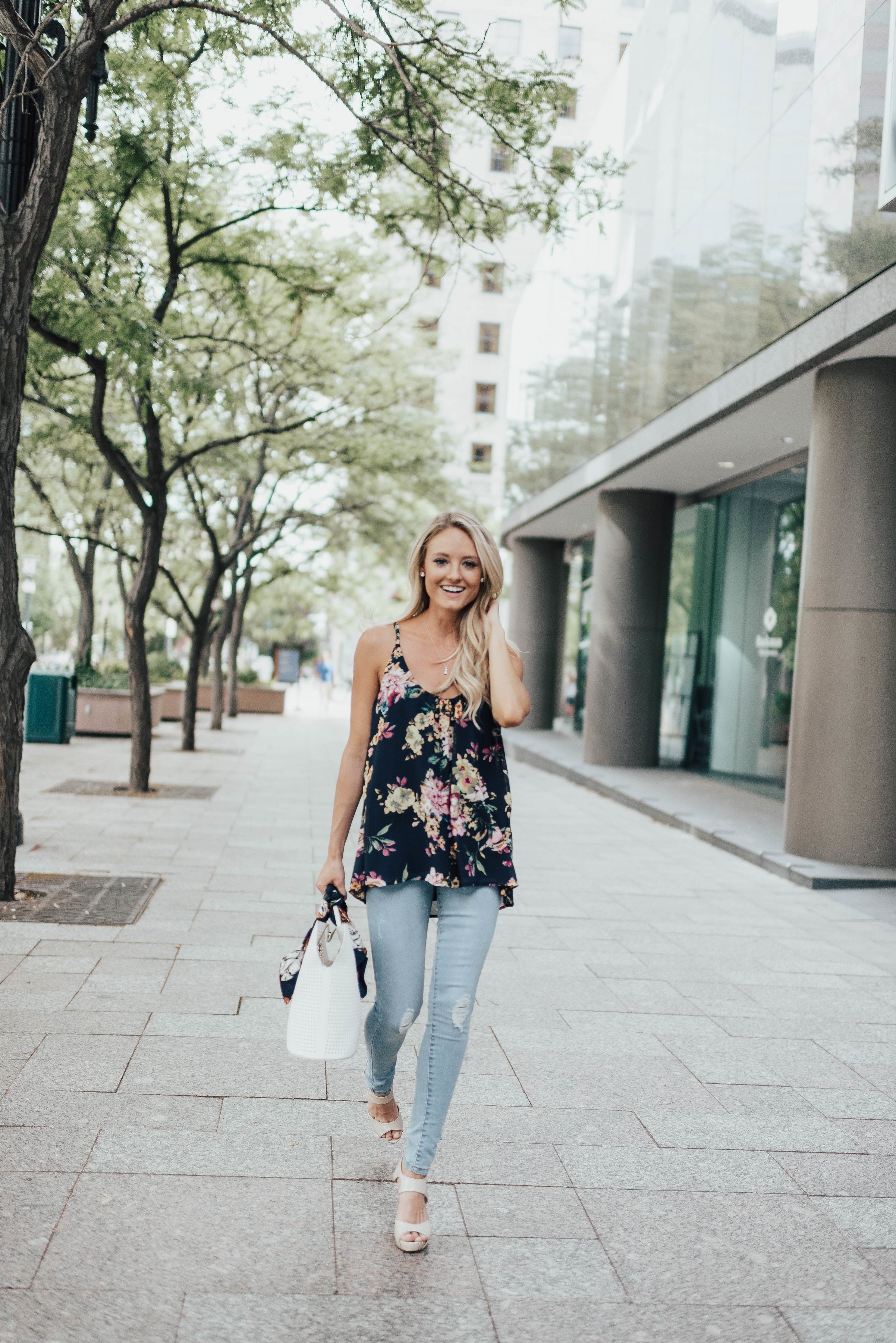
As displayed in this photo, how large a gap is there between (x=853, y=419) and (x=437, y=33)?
424 cm

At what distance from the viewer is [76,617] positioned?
66.9 m

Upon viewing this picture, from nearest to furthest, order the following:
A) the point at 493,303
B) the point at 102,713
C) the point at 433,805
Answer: the point at 433,805 < the point at 102,713 < the point at 493,303

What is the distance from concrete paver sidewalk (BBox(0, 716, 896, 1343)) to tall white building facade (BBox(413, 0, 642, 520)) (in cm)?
900

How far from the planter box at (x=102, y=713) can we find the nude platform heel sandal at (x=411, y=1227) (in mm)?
19065

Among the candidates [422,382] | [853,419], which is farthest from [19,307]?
[422,382]

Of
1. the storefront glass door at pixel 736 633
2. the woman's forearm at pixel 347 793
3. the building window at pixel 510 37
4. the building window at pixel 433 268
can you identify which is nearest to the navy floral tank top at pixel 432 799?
the woman's forearm at pixel 347 793

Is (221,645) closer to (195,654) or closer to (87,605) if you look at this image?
(87,605)

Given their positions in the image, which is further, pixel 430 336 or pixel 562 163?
pixel 430 336

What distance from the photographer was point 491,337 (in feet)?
218

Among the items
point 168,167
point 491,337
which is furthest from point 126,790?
point 491,337

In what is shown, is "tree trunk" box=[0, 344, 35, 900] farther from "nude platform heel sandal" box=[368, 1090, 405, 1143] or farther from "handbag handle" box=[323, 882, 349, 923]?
"handbag handle" box=[323, 882, 349, 923]

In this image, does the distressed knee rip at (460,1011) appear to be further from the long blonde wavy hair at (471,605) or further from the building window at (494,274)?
the building window at (494,274)

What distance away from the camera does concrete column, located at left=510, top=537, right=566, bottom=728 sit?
27656 millimetres

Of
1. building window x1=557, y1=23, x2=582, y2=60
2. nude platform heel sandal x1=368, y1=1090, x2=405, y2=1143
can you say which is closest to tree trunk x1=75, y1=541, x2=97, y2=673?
nude platform heel sandal x1=368, y1=1090, x2=405, y2=1143
